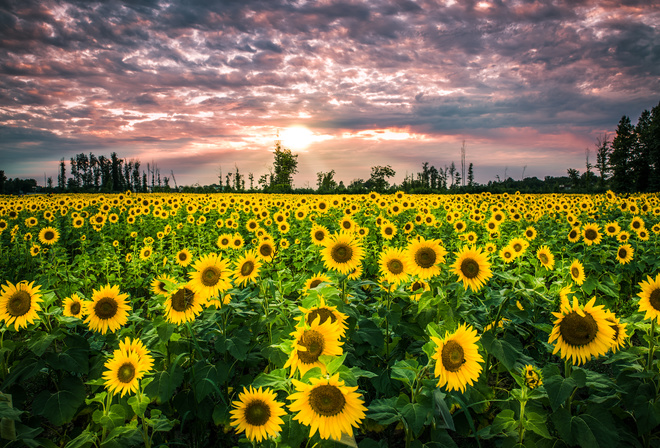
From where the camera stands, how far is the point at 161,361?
268 centimetres

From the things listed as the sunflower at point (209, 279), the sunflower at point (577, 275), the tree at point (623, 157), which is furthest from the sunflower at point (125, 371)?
the tree at point (623, 157)

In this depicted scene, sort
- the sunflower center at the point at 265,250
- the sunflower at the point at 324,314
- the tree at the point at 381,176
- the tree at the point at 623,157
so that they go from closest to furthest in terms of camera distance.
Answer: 1. the sunflower at the point at 324,314
2. the sunflower center at the point at 265,250
3. the tree at the point at 381,176
4. the tree at the point at 623,157

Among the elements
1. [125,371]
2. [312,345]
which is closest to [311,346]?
[312,345]

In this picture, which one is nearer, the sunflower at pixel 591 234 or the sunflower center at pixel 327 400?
the sunflower center at pixel 327 400

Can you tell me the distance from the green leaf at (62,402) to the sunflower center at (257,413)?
1.42 m

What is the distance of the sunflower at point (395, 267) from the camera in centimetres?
295

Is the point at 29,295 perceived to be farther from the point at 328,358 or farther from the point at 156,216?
the point at 156,216

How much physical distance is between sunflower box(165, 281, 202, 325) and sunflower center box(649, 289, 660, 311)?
3.14 m

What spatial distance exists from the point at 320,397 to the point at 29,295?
7.88 feet

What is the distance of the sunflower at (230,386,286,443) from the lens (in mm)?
1918

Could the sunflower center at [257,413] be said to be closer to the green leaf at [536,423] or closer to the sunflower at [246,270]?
Result: the sunflower at [246,270]

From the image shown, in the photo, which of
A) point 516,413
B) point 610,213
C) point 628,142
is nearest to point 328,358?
point 516,413

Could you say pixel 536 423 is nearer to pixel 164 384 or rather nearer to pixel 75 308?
pixel 164 384

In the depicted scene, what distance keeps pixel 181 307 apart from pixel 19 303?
1.17 m
